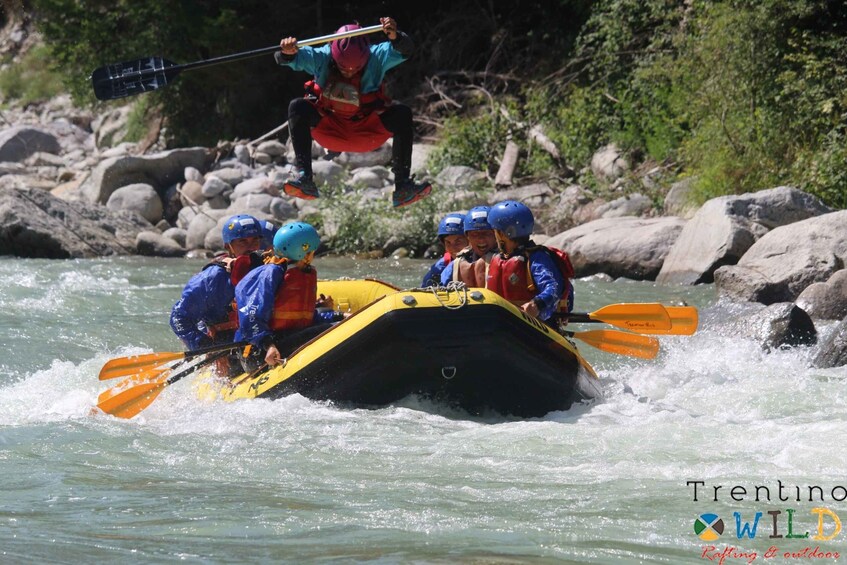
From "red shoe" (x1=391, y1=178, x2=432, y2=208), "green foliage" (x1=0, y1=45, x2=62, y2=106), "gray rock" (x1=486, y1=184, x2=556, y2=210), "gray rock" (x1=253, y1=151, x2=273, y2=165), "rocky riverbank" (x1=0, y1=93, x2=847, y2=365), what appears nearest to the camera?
"red shoe" (x1=391, y1=178, x2=432, y2=208)

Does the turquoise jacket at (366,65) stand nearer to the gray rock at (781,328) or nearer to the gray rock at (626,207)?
the gray rock at (781,328)

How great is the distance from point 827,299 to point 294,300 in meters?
4.51

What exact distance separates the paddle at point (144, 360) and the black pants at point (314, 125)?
143 cm

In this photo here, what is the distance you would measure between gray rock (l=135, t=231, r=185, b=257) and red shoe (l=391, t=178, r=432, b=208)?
27.2 ft

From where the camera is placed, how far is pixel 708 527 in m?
4.24

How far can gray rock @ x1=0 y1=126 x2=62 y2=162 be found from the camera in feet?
76.2

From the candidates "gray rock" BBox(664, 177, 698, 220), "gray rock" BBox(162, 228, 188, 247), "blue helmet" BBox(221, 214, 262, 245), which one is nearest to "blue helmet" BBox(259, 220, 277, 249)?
"blue helmet" BBox(221, 214, 262, 245)

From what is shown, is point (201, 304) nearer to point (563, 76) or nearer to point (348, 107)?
point (348, 107)

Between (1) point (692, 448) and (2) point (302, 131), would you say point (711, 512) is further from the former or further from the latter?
(2) point (302, 131)

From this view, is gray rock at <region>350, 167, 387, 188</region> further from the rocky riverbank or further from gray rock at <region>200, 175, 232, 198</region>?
gray rock at <region>200, 175, 232, 198</region>

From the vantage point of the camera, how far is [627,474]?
498cm

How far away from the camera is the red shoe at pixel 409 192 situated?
25.6 feet

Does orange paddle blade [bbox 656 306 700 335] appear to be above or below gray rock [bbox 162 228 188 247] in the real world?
below

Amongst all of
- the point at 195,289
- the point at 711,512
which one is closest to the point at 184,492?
the point at 711,512
